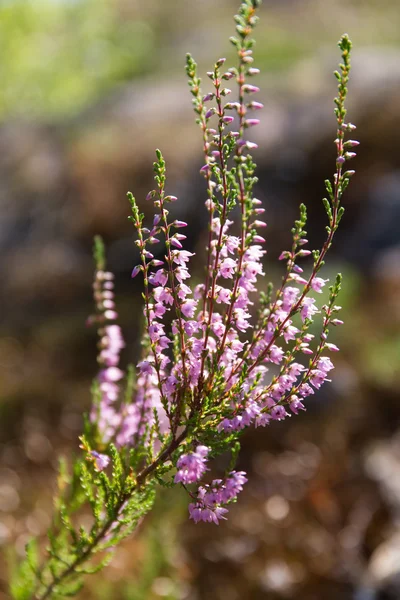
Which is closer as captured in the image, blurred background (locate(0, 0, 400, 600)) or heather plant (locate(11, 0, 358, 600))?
heather plant (locate(11, 0, 358, 600))

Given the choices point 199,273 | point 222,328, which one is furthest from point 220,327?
point 199,273

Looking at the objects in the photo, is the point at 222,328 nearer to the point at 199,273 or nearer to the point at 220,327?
the point at 220,327

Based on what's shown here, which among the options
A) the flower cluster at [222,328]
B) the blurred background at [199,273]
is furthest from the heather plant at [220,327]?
the blurred background at [199,273]

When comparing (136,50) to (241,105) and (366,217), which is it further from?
(241,105)

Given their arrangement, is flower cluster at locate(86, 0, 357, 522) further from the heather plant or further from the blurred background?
the blurred background

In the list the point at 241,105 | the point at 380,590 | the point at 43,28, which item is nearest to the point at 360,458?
the point at 380,590

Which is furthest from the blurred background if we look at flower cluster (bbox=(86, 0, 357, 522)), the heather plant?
flower cluster (bbox=(86, 0, 357, 522))

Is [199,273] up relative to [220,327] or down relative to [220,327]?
up

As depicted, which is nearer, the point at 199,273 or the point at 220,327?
the point at 220,327
